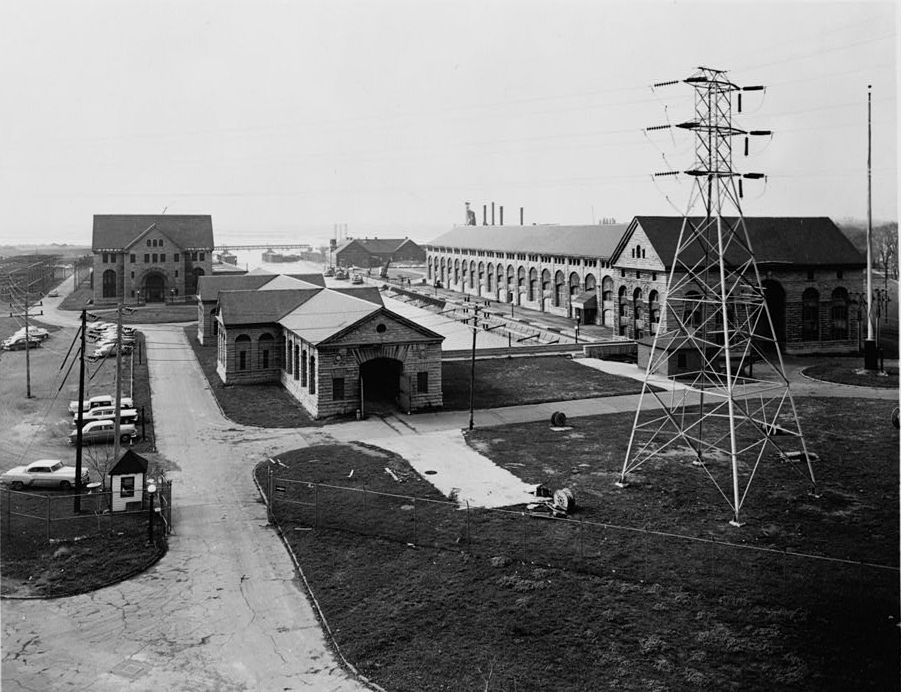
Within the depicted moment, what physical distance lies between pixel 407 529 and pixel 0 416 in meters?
26.5

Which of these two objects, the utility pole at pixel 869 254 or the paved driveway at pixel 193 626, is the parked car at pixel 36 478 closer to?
the paved driveway at pixel 193 626

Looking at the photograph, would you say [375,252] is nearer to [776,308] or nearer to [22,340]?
[22,340]

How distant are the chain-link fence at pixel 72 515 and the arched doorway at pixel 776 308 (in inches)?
1973

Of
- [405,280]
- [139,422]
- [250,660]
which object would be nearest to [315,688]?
[250,660]

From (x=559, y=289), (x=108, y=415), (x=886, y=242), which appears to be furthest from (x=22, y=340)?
(x=886, y=242)

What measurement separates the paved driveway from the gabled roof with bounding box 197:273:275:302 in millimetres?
35643

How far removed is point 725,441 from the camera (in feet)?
115

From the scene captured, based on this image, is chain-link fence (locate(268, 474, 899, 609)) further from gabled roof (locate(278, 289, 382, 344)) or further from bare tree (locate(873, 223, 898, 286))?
bare tree (locate(873, 223, 898, 286))

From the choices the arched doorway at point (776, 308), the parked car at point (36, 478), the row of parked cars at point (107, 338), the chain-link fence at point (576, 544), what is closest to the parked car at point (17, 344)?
the row of parked cars at point (107, 338)

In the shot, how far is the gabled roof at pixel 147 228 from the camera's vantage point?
83.7 metres

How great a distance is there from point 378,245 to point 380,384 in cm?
12393

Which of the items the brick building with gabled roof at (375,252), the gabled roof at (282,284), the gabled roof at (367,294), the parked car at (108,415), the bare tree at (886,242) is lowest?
the parked car at (108,415)

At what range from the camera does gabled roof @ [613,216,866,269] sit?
60906mm

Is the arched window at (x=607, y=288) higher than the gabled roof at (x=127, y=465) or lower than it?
higher
